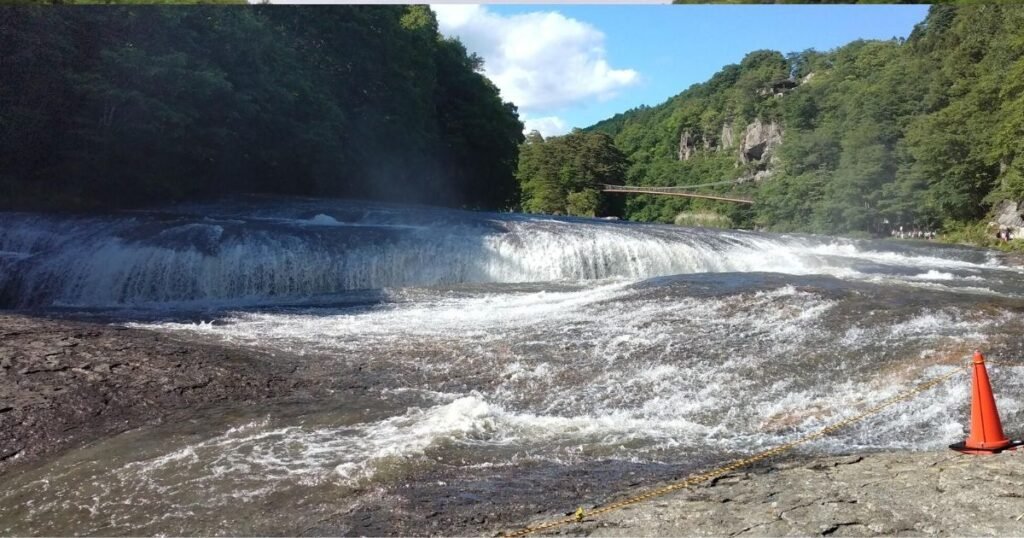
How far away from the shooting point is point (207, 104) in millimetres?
15203

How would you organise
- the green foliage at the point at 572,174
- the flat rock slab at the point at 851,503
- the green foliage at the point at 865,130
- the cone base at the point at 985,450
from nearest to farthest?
the flat rock slab at the point at 851,503
the cone base at the point at 985,450
the green foliage at the point at 865,130
the green foliage at the point at 572,174

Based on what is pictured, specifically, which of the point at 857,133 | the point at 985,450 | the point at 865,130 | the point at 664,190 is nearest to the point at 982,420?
the point at 985,450

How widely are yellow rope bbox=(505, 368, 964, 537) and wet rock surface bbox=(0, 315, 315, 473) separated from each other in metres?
2.63

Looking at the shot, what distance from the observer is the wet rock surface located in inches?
163

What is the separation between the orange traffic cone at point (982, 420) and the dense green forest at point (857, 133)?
15.6 meters

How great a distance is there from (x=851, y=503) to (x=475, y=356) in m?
3.38

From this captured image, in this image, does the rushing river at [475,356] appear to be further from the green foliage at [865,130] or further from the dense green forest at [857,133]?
the dense green forest at [857,133]

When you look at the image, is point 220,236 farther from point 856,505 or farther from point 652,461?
point 856,505

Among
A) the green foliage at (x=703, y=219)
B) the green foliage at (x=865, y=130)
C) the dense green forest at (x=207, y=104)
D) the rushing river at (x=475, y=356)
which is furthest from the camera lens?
the green foliage at (x=703, y=219)

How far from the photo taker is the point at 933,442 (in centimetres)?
386

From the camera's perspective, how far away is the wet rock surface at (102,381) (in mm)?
4129

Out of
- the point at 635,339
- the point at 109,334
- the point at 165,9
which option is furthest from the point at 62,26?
the point at 635,339

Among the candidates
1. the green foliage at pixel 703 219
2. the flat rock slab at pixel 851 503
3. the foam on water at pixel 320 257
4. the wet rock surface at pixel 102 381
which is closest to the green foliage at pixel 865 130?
the green foliage at pixel 703 219

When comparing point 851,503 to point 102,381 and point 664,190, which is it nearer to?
point 102,381
